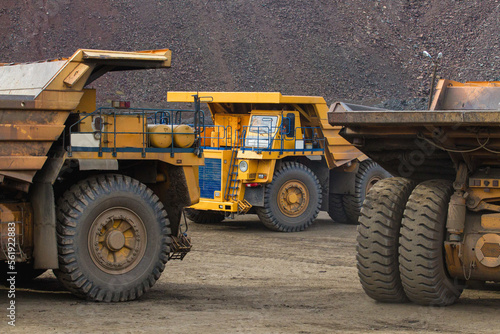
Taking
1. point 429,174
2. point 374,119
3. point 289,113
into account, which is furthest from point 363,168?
point 374,119

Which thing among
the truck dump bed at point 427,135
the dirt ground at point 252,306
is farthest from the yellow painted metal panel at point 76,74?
the truck dump bed at point 427,135

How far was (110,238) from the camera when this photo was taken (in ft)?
26.2

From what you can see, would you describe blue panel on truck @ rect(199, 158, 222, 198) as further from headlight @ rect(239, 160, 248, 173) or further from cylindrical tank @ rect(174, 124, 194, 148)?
cylindrical tank @ rect(174, 124, 194, 148)

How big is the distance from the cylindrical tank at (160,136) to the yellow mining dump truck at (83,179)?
0.05ft

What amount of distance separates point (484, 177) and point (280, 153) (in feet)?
24.6

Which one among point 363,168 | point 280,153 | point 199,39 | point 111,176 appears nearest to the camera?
point 111,176

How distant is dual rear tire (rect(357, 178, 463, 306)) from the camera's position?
7.58 m

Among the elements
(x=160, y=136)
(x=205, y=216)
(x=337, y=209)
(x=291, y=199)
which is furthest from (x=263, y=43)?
(x=160, y=136)

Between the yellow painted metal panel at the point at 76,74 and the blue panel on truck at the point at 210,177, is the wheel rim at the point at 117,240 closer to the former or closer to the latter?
the yellow painted metal panel at the point at 76,74

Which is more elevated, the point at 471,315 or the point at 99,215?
the point at 99,215

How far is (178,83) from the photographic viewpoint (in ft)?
106

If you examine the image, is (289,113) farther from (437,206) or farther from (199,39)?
(199,39)

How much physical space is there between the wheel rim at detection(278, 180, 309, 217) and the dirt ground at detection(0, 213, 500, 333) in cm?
346

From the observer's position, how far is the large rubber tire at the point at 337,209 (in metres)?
16.7
